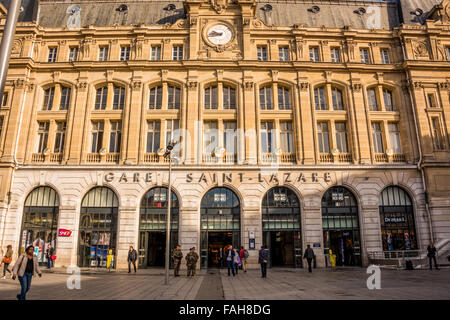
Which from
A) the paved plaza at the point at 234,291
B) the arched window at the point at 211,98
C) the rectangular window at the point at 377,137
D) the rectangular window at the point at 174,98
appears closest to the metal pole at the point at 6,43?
the paved plaza at the point at 234,291

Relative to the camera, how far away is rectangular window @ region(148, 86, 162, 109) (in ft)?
90.2

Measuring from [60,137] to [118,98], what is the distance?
596 cm

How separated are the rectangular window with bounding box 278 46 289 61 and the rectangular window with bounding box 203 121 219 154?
28.9ft

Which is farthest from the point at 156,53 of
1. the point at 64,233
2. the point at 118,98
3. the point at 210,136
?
the point at 64,233

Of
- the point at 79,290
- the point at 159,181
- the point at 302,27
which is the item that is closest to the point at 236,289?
the point at 79,290

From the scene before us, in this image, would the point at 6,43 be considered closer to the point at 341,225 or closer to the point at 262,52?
the point at 341,225

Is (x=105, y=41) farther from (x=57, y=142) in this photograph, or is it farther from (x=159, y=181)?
(x=159, y=181)

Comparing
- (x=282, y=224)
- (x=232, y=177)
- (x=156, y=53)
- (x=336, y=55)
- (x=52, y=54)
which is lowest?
(x=282, y=224)

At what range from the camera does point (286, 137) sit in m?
27.0

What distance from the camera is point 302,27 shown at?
29.1 metres

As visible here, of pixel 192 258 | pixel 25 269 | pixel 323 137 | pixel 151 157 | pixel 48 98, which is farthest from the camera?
pixel 48 98

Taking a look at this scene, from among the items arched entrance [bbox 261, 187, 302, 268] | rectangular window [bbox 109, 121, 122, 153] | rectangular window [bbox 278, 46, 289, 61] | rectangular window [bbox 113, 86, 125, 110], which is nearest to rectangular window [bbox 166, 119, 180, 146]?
rectangular window [bbox 109, 121, 122, 153]

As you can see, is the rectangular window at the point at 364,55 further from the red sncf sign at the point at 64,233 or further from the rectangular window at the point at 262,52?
the red sncf sign at the point at 64,233

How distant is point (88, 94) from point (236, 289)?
21.7 metres
